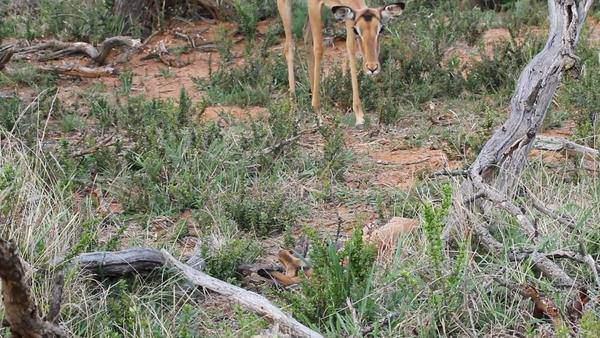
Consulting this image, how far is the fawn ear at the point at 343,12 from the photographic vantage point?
26.3 feet

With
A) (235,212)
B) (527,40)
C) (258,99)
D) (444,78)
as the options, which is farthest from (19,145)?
(527,40)

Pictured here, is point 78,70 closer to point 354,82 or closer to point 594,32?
point 354,82

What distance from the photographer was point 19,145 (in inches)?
243

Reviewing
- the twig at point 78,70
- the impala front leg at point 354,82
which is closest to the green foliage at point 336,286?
the impala front leg at point 354,82

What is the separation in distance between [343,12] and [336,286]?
4.11 meters

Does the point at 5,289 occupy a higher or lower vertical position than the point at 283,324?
higher

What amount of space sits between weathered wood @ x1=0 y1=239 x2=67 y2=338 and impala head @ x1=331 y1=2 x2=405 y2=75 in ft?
15.1

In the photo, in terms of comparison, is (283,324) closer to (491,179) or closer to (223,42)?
(491,179)

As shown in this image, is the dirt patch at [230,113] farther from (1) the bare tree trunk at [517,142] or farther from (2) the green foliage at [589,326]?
(2) the green foliage at [589,326]

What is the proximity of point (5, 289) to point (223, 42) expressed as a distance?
6707 mm

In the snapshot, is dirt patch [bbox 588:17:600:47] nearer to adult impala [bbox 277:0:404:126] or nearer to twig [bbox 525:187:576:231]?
adult impala [bbox 277:0:404:126]

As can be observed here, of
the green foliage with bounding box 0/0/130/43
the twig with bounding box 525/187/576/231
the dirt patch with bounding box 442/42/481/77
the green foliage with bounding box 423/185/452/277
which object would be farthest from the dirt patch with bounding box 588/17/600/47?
the green foliage with bounding box 423/185/452/277

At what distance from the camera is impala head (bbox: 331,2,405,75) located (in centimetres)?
789

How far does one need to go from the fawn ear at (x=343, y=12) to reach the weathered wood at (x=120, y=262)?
151 inches
